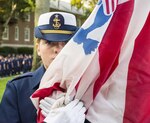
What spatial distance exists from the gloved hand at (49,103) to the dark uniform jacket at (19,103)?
636 mm

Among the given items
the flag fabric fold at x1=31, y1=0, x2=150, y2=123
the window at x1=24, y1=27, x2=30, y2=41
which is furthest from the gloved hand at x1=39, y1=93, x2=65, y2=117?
the window at x1=24, y1=27, x2=30, y2=41

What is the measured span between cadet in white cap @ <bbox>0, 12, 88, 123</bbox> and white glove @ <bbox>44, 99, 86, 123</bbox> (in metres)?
0.73

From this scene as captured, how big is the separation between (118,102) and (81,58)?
0.23 meters

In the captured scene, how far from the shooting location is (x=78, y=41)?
6.28ft

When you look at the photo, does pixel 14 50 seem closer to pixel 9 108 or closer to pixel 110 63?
pixel 9 108

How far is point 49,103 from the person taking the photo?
1.96 meters

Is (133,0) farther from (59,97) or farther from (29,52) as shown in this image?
(29,52)

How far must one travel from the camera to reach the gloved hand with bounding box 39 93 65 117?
1.91 meters

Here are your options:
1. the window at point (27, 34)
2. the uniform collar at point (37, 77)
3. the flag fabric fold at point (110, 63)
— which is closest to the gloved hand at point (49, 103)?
the flag fabric fold at point (110, 63)

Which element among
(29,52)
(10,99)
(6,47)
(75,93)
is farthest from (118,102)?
(29,52)

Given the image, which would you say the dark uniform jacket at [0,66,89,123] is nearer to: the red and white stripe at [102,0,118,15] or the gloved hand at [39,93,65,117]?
the gloved hand at [39,93,65,117]

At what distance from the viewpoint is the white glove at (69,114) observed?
184 centimetres

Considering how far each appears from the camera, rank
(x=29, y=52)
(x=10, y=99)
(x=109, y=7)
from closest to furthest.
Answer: (x=109, y=7) < (x=10, y=99) < (x=29, y=52)

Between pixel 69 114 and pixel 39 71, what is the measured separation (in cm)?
103
